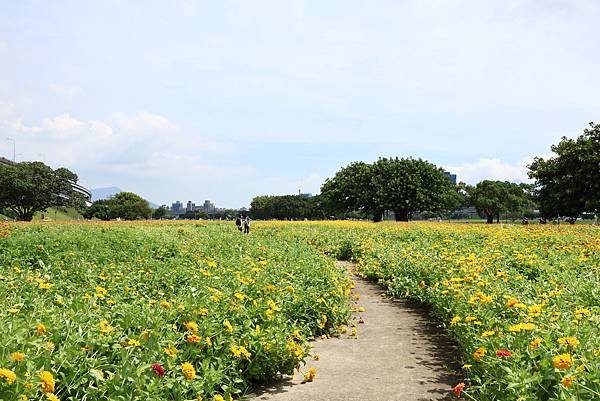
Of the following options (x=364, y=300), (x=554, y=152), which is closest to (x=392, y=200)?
(x=554, y=152)

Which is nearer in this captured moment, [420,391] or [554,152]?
[420,391]

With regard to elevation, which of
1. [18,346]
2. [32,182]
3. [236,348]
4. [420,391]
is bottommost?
[420,391]

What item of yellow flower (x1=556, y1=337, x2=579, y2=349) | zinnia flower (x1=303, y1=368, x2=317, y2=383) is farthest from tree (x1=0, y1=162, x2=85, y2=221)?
yellow flower (x1=556, y1=337, x2=579, y2=349)

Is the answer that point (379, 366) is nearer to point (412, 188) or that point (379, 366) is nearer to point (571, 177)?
point (571, 177)

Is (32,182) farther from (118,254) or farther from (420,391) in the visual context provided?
(420,391)

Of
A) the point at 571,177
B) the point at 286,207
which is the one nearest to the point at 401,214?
the point at 571,177

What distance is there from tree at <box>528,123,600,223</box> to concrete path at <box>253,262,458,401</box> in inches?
1107

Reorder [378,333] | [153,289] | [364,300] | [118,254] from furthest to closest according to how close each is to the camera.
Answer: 1. [118,254]
2. [364,300]
3. [378,333]
4. [153,289]

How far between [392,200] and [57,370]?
167 ft

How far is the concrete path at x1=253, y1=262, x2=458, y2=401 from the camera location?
4453 millimetres

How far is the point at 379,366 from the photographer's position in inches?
208

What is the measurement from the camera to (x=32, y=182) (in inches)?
2309

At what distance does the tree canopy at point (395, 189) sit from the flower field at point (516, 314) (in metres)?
41.4

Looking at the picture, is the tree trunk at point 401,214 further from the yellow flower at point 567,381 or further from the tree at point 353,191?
the yellow flower at point 567,381
